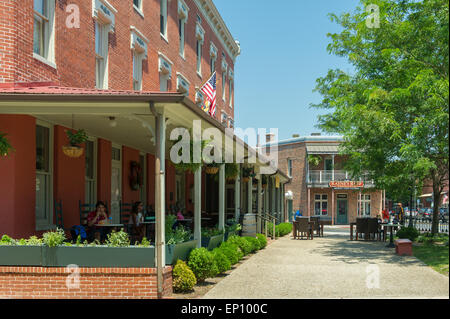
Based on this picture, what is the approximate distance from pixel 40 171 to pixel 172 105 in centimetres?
380

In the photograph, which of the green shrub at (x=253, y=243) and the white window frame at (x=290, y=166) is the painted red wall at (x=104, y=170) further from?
the white window frame at (x=290, y=166)

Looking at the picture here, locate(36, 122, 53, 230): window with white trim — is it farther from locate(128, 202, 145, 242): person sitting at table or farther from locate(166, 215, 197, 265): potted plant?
locate(128, 202, 145, 242): person sitting at table

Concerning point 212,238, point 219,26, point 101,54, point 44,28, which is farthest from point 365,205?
point 44,28

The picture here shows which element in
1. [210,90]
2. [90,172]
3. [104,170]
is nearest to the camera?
[90,172]

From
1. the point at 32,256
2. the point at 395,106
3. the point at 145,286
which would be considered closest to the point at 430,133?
the point at 395,106

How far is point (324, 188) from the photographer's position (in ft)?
157

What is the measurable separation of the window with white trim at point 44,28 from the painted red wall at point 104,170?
308 cm

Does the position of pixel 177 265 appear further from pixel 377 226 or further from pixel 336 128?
pixel 336 128

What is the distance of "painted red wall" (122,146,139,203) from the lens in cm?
1538

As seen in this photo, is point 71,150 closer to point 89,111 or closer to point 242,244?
point 89,111

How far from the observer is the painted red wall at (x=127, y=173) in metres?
15.4

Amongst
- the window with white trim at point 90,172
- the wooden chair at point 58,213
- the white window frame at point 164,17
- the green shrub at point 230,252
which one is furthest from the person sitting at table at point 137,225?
the white window frame at point 164,17

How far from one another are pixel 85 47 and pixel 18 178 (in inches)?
187
